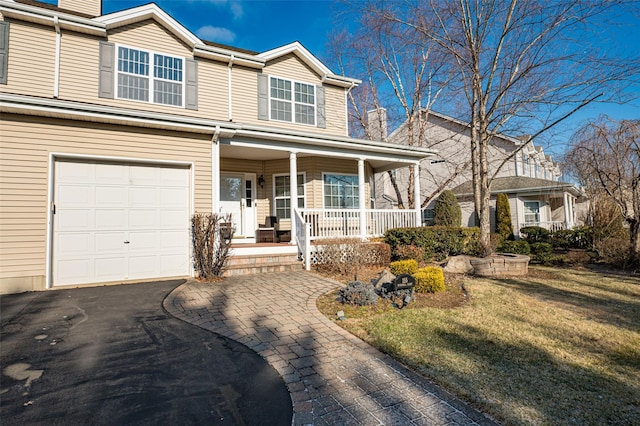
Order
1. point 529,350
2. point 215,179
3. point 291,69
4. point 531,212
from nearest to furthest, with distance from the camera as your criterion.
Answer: point 529,350, point 215,179, point 291,69, point 531,212

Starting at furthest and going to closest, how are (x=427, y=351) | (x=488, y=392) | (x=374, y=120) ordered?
1. (x=374, y=120)
2. (x=427, y=351)
3. (x=488, y=392)

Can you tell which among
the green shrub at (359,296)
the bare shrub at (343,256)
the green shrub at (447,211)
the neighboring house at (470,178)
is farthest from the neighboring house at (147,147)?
the neighboring house at (470,178)

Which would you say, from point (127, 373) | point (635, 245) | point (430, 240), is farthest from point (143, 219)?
point (635, 245)

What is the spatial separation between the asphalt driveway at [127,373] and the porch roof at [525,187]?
15296mm

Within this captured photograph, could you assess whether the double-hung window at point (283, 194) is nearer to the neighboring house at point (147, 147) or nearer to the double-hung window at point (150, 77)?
the neighboring house at point (147, 147)

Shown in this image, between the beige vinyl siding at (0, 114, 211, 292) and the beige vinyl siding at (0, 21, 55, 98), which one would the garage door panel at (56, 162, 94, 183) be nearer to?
the beige vinyl siding at (0, 114, 211, 292)

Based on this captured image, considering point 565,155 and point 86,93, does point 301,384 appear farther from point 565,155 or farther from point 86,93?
point 565,155

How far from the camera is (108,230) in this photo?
262 inches

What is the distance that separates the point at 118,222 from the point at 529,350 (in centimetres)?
746

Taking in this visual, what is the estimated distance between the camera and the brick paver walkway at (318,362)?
2.47 meters

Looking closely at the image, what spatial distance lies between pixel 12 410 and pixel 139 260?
15.7 ft

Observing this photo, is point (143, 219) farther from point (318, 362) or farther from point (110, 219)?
point (318, 362)

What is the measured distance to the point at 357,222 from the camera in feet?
35.9

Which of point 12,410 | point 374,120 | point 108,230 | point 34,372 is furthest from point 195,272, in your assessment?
point 374,120
